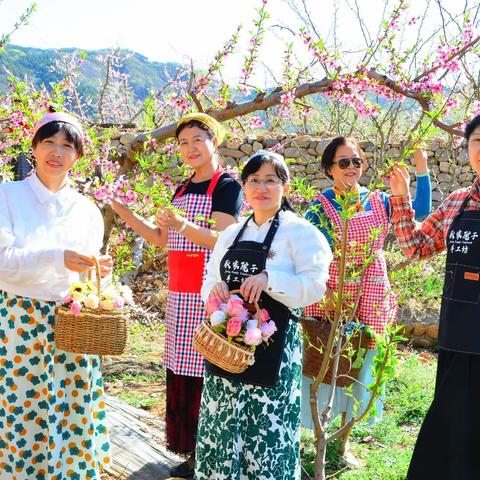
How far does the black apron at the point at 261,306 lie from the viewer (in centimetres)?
231

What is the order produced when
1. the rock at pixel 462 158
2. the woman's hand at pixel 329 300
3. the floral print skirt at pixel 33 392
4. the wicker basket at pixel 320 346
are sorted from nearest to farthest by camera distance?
the floral print skirt at pixel 33 392 < the woman's hand at pixel 329 300 < the wicker basket at pixel 320 346 < the rock at pixel 462 158

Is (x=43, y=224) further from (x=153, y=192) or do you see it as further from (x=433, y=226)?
(x=433, y=226)

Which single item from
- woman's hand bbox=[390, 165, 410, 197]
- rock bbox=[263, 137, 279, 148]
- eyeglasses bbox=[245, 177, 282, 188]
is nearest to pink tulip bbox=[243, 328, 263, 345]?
eyeglasses bbox=[245, 177, 282, 188]

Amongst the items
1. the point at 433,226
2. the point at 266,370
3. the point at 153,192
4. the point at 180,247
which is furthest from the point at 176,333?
the point at 433,226

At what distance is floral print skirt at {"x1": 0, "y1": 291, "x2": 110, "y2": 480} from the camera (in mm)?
2494

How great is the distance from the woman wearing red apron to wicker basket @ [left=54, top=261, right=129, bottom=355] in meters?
0.72

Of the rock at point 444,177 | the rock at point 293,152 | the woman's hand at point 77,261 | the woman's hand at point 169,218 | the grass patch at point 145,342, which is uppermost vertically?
Answer: the rock at point 293,152

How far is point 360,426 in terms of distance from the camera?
4.11m

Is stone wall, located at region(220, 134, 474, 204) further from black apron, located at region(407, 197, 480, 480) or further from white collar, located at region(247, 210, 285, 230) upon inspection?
black apron, located at region(407, 197, 480, 480)

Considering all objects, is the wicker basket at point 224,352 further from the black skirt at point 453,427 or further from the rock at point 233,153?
the rock at point 233,153

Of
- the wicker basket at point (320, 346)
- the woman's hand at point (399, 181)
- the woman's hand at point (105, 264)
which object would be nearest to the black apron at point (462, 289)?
the woman's hand at point (399, 181)

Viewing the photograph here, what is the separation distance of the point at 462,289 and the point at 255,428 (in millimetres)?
940

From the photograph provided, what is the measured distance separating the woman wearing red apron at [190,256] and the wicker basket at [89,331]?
2.37 feet

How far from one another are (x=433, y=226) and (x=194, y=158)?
1.24 meters
